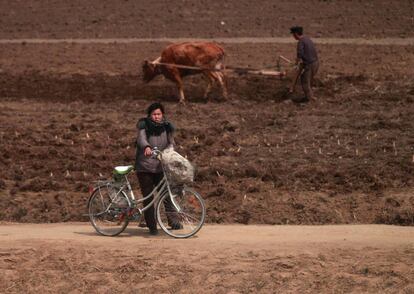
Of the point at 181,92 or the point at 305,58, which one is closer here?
the point at 305,58

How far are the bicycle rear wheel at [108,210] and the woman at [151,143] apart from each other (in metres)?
0.28

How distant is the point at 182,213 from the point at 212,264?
120 centimetres

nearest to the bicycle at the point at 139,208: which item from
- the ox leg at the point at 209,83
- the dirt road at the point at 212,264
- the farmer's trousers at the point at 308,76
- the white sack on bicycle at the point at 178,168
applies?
the white sack on bicycle at the point at 178,168

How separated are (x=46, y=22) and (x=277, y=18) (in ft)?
27.4

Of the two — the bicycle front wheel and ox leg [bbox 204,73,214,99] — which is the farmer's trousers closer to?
ox leg [bbox 204,73,214,99]

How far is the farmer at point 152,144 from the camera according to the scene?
40.2 ft

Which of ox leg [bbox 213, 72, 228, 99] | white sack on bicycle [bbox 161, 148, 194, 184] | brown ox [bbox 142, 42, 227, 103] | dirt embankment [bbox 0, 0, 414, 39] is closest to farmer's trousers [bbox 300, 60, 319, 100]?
ox leg [bbox 213, 72, 228, 99]

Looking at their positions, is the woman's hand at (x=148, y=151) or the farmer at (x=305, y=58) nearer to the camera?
the woman's hand at (x=148, y=151)

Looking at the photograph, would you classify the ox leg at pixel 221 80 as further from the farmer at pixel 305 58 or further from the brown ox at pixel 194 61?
the farmer at pixel 305 58

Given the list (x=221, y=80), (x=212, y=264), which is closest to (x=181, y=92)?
(x=221, y=80)

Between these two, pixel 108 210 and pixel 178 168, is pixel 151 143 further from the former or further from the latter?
pixel 108 210

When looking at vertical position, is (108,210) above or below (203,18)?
below

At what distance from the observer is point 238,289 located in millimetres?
10805

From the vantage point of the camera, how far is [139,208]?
12461 mm
